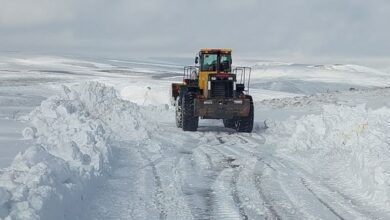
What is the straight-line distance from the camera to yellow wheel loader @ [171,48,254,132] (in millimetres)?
18281

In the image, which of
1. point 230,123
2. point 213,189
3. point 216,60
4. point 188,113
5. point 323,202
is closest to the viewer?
point 323,202

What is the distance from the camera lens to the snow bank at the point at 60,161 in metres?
6.11

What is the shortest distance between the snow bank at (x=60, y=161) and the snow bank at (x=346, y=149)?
4.02m

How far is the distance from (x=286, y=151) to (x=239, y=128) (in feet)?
16.8

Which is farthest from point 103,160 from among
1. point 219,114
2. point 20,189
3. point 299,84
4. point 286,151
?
point 299,84

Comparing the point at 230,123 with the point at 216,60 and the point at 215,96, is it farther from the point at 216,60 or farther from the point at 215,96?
the point at 216,60

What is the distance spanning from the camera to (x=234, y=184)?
959cm

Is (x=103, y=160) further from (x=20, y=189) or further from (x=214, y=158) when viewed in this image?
(x=20, y=189)

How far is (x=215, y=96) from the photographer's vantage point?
1867cm

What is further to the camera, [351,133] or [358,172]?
[351,133]

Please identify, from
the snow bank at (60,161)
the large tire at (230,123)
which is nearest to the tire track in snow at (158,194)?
the snow bank at (60,161)

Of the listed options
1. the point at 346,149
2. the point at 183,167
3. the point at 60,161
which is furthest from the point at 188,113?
the point at 60,161

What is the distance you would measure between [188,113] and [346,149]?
638 cm

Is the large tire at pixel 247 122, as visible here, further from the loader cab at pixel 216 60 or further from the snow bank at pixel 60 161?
the snow bank at pixel 60 161
